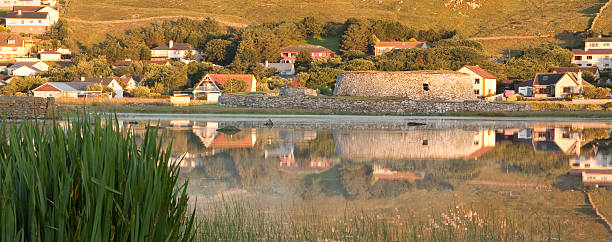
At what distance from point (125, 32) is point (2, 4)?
47.8 m

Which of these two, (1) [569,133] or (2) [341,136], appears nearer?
(2) [341,136]

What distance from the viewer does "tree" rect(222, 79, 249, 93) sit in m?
67.7

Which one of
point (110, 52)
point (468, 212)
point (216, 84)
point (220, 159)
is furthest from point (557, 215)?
point (110, 52)

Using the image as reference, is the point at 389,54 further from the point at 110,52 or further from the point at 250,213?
the point at 250,213

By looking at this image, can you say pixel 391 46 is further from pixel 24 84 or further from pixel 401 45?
pixel 24 84

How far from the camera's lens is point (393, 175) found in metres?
14.1

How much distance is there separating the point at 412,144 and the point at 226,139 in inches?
262

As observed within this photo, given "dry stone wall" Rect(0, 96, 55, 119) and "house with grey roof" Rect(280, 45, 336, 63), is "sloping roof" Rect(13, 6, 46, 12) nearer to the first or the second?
"house with grey roof" Rect(280, 45, 336, 63)

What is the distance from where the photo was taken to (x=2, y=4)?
162 m

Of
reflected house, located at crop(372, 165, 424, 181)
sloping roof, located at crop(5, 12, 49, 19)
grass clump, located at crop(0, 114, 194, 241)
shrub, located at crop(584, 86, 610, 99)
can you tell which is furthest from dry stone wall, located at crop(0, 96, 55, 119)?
sloping roof, located at crop(5, 12, 49, 19)

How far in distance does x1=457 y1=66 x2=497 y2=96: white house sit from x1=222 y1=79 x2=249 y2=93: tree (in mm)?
22994

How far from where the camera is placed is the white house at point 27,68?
93188mm

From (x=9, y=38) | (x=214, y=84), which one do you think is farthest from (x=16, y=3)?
(x=214, y=84)

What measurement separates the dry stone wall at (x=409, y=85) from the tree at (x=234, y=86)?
830 inches
